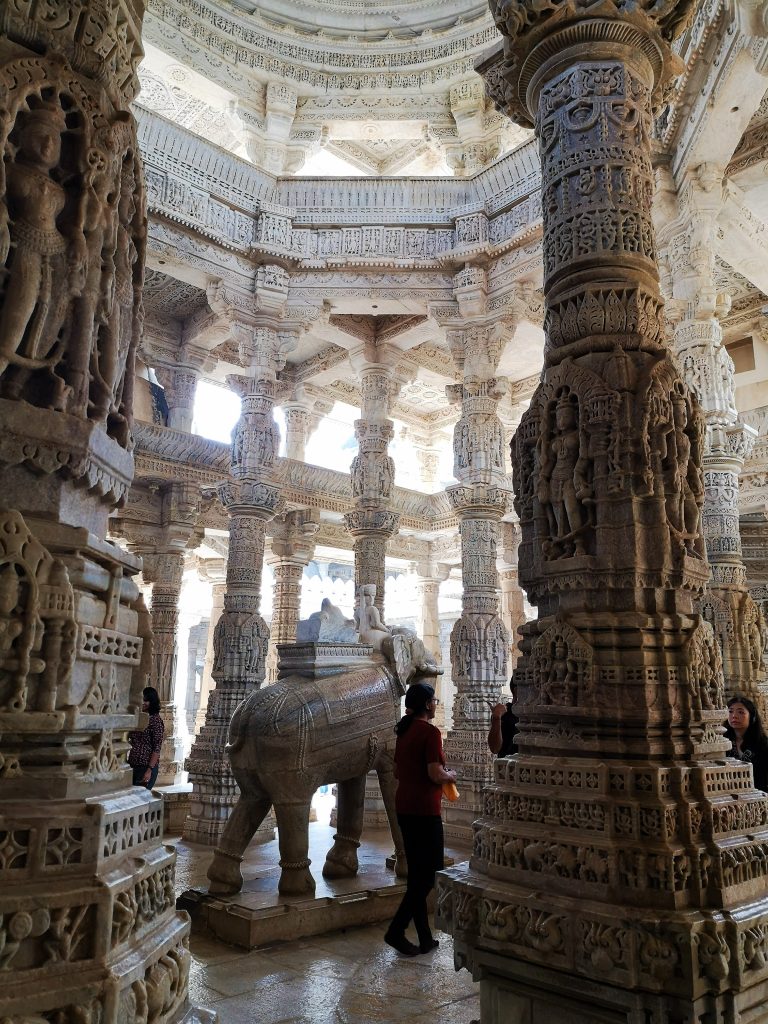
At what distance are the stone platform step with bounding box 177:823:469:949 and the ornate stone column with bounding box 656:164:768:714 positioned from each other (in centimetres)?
417

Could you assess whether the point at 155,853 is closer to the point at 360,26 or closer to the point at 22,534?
the point at 22,534

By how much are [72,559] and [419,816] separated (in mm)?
3228

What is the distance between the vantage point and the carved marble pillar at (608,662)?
256 centimetres

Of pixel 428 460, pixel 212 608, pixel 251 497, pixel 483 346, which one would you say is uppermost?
pixel 428 460

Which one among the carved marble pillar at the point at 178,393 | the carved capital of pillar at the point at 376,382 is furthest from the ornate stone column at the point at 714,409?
the carved marble pillar at the point at 178,393

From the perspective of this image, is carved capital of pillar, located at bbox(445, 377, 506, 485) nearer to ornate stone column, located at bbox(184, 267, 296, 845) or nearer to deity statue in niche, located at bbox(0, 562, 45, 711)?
ornate stone column, located at bbox(184, 267, 296, 845)

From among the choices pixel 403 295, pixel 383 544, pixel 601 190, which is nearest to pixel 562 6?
pixel 601 190

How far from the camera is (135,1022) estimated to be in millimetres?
1956

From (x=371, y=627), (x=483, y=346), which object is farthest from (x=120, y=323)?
(x=483, y=346)

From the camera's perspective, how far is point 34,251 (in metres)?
2.38

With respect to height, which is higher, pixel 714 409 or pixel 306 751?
pixel 714 409

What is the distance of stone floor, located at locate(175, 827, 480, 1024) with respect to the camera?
3.59 metres

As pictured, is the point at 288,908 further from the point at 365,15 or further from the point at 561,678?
the point at 365,15

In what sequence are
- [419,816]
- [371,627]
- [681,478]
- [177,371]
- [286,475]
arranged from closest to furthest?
[681,478]
[419,816]
[371,627]
[177,371]
[286,475]
